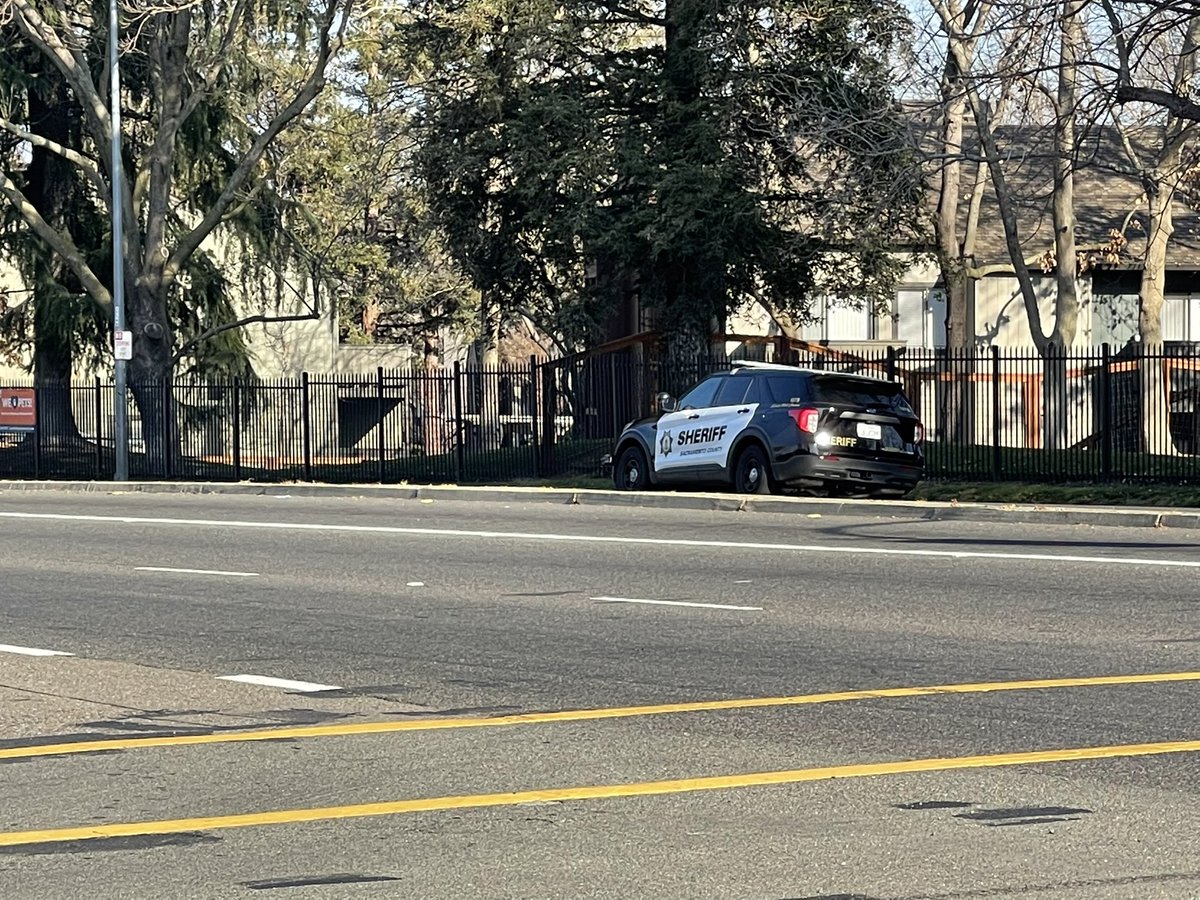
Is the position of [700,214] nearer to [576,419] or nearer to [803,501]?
[576,419]

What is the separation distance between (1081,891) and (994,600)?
26.5ft

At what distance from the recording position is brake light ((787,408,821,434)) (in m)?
24.1

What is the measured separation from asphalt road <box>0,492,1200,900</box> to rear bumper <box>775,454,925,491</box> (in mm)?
6166

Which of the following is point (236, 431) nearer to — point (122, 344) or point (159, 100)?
point (122, 344)

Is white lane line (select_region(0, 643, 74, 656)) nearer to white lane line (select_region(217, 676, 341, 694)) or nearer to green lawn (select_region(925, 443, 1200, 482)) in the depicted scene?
white lane line (select_region(217, 676, 341, 694))

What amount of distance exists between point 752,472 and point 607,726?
51.7 feet

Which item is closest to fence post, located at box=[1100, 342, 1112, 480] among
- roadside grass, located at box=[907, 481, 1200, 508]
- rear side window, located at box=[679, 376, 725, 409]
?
roadside grass, located at box=[907, 481, 1200, 508]

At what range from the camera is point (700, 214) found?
106 ft

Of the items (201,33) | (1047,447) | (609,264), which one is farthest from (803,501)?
(201,33)

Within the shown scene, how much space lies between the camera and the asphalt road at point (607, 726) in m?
6.55

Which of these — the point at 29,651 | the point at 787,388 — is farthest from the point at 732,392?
the point at 29,651

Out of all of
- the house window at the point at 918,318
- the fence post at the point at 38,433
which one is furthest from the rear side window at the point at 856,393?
the house window at the point at 918,318

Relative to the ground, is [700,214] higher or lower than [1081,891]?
higher

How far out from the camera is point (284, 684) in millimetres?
10680
